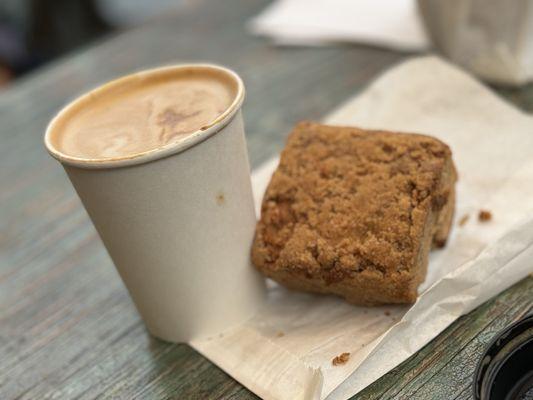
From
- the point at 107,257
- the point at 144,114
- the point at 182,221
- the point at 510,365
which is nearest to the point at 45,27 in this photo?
the point at 107,257

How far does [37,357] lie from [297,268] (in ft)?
1.30

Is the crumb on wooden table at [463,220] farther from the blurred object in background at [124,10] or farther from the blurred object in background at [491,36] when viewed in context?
the blurred object in background at [124,10]

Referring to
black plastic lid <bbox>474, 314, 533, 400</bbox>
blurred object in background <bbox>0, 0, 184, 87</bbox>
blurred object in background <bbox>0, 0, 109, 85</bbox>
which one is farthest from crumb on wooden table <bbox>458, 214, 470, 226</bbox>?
blurred object in background <bbox>0, 0, 109, 85</bbox>

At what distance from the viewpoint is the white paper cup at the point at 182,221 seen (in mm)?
659

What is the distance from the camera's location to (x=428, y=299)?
0.73 m

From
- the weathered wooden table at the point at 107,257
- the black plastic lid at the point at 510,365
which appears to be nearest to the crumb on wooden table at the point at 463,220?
the weathered wooden table at the point at 107,257

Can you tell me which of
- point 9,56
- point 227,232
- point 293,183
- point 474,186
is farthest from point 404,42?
point 9,56

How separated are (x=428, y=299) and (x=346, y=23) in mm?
1062

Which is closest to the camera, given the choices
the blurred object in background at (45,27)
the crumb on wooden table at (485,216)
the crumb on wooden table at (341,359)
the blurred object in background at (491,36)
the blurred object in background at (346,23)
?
the crumb on wooden table at (341,359)

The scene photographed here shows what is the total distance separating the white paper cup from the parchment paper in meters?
0.06

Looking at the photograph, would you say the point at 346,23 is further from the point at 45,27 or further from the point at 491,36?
the point at 45,27

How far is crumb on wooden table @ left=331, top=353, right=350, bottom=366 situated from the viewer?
2.30ft

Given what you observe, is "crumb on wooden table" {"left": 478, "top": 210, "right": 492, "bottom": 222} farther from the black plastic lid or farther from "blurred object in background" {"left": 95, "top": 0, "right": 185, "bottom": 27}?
"blurred object in background" {"left": 95, "top": 0, "right": 185, "bottom": 27}

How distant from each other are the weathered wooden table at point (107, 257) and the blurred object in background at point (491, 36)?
0.07 metres
